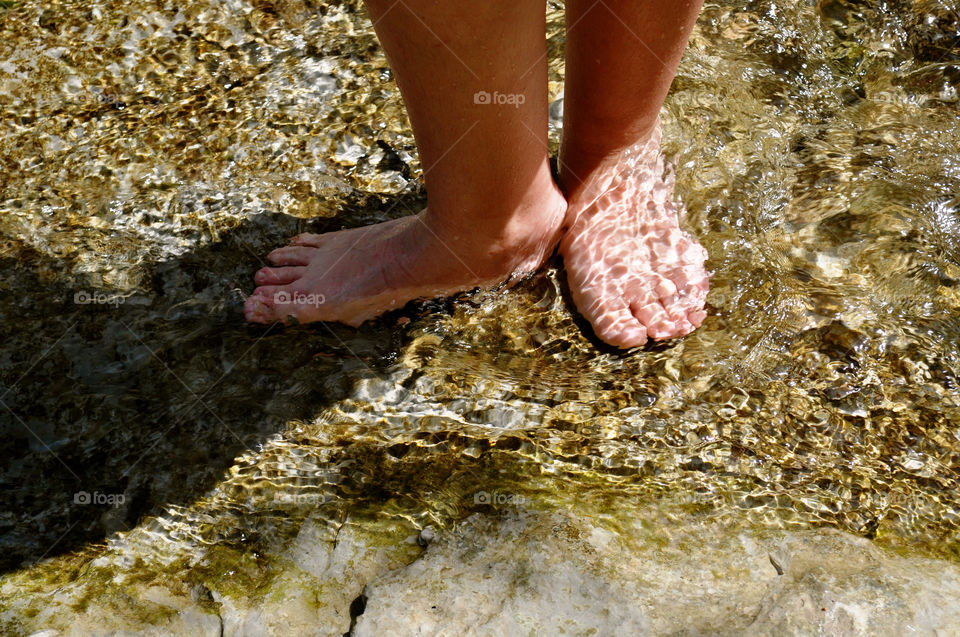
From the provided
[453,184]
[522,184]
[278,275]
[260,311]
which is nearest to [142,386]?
[260,311]

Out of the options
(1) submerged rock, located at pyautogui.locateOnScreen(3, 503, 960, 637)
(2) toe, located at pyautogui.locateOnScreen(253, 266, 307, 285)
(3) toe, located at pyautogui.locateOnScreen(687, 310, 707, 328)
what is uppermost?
(2) toe, located at pyautogui.locateOnScreen(253, 266, 307, 285)

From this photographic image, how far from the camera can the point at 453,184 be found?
1947 millimetres

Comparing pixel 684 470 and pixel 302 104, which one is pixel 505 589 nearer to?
pixel 684 470

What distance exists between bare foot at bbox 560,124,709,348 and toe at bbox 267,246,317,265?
0.74 m

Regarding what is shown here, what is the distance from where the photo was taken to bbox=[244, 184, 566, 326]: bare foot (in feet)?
7.24

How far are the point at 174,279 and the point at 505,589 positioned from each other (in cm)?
144

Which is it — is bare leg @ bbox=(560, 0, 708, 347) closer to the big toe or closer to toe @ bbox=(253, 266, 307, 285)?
the big toe

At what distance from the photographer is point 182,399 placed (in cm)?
210

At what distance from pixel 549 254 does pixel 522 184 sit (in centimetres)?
44

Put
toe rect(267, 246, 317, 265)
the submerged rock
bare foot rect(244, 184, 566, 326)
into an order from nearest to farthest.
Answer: the submerged rock, bare foot rect(244, 184, 566, 326), toe rect(267, 246, 317, 265)

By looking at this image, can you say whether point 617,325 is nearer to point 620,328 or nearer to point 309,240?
point 620,328

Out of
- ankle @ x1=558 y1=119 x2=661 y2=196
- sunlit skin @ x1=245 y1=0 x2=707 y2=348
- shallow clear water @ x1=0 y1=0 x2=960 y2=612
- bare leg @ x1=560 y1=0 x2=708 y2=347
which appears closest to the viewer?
sunlit skin @ x1=245 y1=0 x2=707 y2=348

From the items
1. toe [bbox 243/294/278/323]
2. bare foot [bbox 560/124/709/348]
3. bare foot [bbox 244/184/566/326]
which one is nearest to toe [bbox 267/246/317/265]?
bare foot [bbox 244/184/566/326]

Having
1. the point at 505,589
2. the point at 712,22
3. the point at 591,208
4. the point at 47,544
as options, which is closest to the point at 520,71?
the point at 591,208
